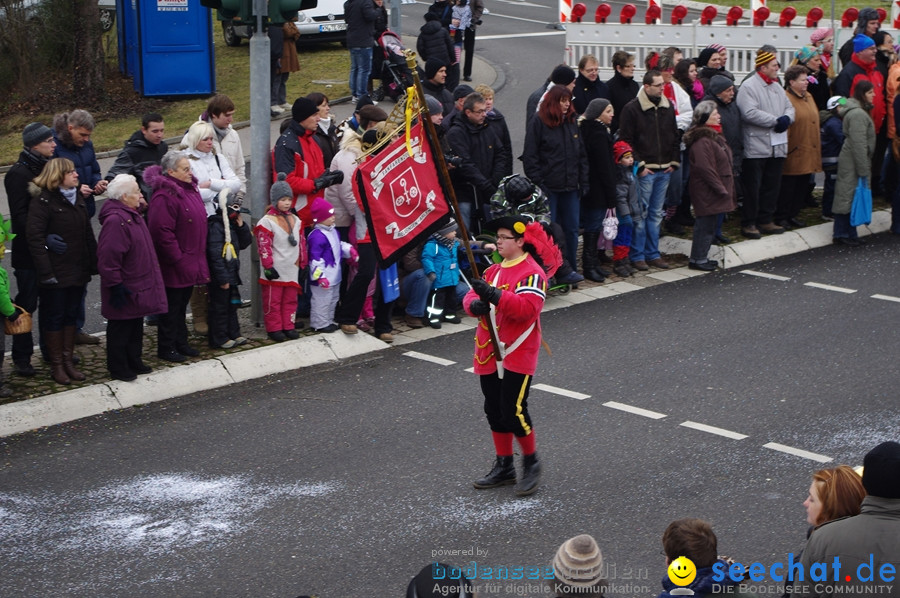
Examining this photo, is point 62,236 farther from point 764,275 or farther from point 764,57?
point 764,57

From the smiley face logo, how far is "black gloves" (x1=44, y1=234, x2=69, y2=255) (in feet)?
20.3

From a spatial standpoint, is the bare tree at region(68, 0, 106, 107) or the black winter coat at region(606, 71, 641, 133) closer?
the black winter coat at region(606, 71, 641, 133)

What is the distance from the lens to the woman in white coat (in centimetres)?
1071

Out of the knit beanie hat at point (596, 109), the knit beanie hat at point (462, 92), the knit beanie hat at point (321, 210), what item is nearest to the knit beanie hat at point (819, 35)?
the knit beanie hat at point (596, 109)

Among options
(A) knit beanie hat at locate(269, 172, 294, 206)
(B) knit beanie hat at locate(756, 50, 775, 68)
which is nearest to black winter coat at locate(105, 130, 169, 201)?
(A) knit beanie hat at locate(269, 172, 294, 206)

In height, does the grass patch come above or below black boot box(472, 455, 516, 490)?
above

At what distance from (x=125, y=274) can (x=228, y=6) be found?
8.09ft

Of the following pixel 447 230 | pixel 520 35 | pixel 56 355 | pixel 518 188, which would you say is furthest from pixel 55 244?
pixel 520 35

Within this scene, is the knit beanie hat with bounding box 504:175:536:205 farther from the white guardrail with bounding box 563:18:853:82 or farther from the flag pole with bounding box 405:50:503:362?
the white guardrail with bounding box 563:18:853:82

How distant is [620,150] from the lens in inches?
506

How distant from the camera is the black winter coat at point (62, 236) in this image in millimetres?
9594

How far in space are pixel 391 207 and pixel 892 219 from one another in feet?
27.5

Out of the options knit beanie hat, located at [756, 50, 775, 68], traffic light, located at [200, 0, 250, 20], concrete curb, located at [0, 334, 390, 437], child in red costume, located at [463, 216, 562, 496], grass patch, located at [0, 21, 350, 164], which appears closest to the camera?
child in red costume, located at [463, 216, 562, 496]

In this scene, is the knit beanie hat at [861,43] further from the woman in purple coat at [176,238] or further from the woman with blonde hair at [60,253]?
the woman with blonde hair at [60,253]
